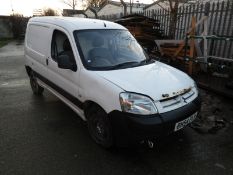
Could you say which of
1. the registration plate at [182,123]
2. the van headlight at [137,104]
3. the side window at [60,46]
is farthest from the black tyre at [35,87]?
the registration plate at [182,123]

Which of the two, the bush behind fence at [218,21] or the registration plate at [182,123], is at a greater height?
the bush behind fence at [218,21]

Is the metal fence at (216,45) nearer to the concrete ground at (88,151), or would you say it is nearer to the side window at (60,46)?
the concrete ground at (88,151)

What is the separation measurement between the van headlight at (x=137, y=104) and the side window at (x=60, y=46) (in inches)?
53.6

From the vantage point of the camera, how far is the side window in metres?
4.10

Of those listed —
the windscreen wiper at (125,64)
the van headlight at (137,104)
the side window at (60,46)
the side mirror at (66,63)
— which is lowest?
the van headlight at (137,104)

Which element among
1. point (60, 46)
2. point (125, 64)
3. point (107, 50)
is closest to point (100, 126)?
point (125, 64)

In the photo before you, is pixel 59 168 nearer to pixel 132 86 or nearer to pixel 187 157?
pixel 132 86

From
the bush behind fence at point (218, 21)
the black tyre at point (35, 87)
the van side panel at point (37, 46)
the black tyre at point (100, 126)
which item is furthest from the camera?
the bush behind fence at point (218, 21)

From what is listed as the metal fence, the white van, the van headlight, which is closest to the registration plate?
the white van

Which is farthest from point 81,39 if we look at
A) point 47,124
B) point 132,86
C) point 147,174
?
point 147,174

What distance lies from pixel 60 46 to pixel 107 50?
1020 millimetres

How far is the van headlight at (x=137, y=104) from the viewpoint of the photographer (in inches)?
118

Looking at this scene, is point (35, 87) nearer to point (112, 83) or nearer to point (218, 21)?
point (112, 83)

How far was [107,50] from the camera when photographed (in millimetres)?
4051
